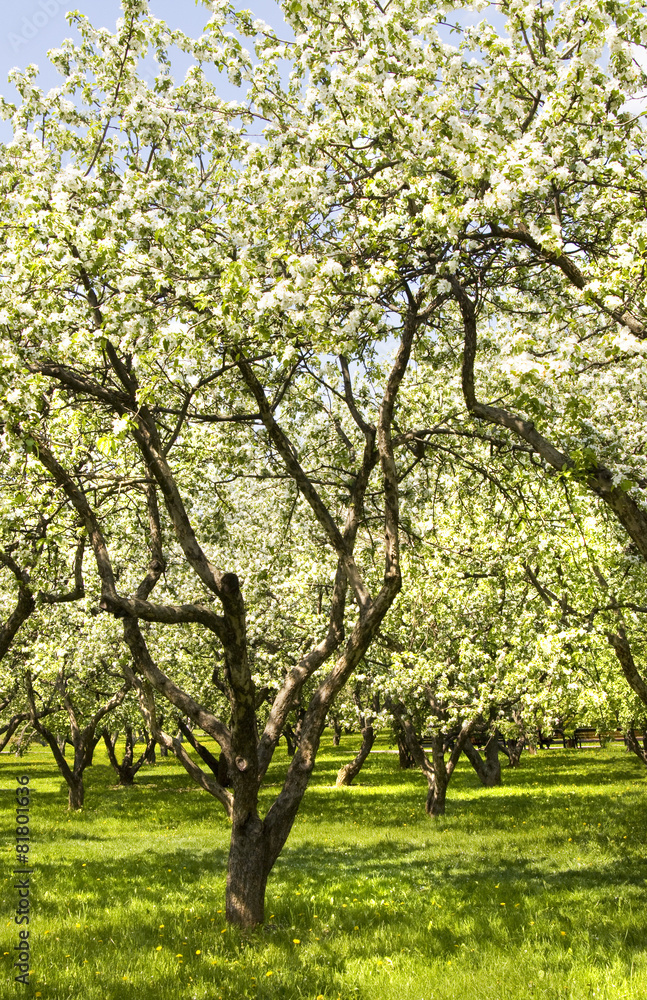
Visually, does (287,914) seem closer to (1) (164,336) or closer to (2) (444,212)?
(1) (164,336)

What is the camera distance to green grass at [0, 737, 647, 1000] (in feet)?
23.4

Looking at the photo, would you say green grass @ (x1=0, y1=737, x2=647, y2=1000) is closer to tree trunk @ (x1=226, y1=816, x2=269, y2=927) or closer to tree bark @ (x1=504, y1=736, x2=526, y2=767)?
tree trunk @ (x1=226, y1=816, x2=269, y2=927)

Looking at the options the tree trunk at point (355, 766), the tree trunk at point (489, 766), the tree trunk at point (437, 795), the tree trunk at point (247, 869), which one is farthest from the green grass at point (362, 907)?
the tree trunk at point (355, 766)

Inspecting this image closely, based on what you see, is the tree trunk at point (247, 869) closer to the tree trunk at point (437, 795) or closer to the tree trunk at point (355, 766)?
the tree trunk at point (437, 795)

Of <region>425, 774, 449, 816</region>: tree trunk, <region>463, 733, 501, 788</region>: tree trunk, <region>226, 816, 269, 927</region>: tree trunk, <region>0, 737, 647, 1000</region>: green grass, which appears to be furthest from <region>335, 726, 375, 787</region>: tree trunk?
<region>226, 816, 269, 927</region>: tree trunk

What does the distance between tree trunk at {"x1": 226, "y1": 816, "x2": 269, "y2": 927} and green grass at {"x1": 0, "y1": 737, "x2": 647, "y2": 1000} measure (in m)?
0.23

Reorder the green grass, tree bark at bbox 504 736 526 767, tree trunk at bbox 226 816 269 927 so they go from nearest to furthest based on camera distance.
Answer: the green grass < tree trunk at bbox 226 816 269 927 < tree bark at bbox 504 736 526 767

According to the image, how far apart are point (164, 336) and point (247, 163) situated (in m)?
3.26

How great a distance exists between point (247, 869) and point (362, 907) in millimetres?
2882

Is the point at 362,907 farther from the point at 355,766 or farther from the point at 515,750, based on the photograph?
the point at 515,750

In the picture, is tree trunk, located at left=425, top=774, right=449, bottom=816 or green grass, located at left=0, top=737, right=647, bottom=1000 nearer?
green grass, located at left=0, top=737, right=647, bottom=1000

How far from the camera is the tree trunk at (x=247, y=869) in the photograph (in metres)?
8.48

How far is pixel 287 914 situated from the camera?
1005 cm

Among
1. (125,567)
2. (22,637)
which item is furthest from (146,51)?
(22,637)
